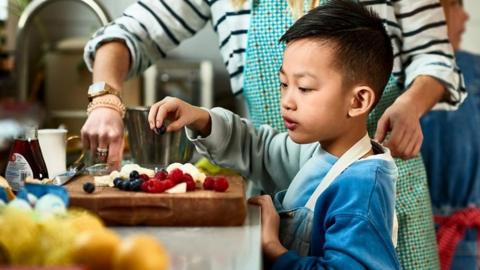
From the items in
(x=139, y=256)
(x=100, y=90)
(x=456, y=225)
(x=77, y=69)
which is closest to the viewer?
(x=139, y=256)

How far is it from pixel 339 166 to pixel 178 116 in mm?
275

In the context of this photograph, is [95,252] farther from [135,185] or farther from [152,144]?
[152,144]

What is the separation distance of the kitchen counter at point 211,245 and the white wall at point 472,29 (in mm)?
2572

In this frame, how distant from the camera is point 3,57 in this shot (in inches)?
120

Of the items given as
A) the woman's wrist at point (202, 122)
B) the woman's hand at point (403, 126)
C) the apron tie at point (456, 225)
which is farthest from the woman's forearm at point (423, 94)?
the apron tie at point (456, 225)

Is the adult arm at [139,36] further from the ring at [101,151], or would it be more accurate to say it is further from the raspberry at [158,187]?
the raspberry at [158,187]

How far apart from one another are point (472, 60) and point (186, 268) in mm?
2110

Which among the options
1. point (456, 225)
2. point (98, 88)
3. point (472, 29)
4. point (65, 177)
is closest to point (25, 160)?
point (65, 177)

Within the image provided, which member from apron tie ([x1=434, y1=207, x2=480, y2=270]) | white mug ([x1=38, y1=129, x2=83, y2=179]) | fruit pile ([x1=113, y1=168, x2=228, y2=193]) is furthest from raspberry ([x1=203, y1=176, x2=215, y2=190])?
apron tie ([x1=434, y1=207, x2=480, y2=270])

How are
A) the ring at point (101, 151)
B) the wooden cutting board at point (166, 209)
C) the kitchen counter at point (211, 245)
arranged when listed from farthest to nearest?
the ring at point (101, 151) → the wooden cutting board at point (166, 209) → the kitchen counter at point (211, 245)

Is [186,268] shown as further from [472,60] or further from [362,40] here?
[472,60]

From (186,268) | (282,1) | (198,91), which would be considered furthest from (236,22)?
(198,91)

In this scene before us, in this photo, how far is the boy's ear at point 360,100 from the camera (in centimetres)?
113

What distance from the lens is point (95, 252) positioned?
22.5 inches
